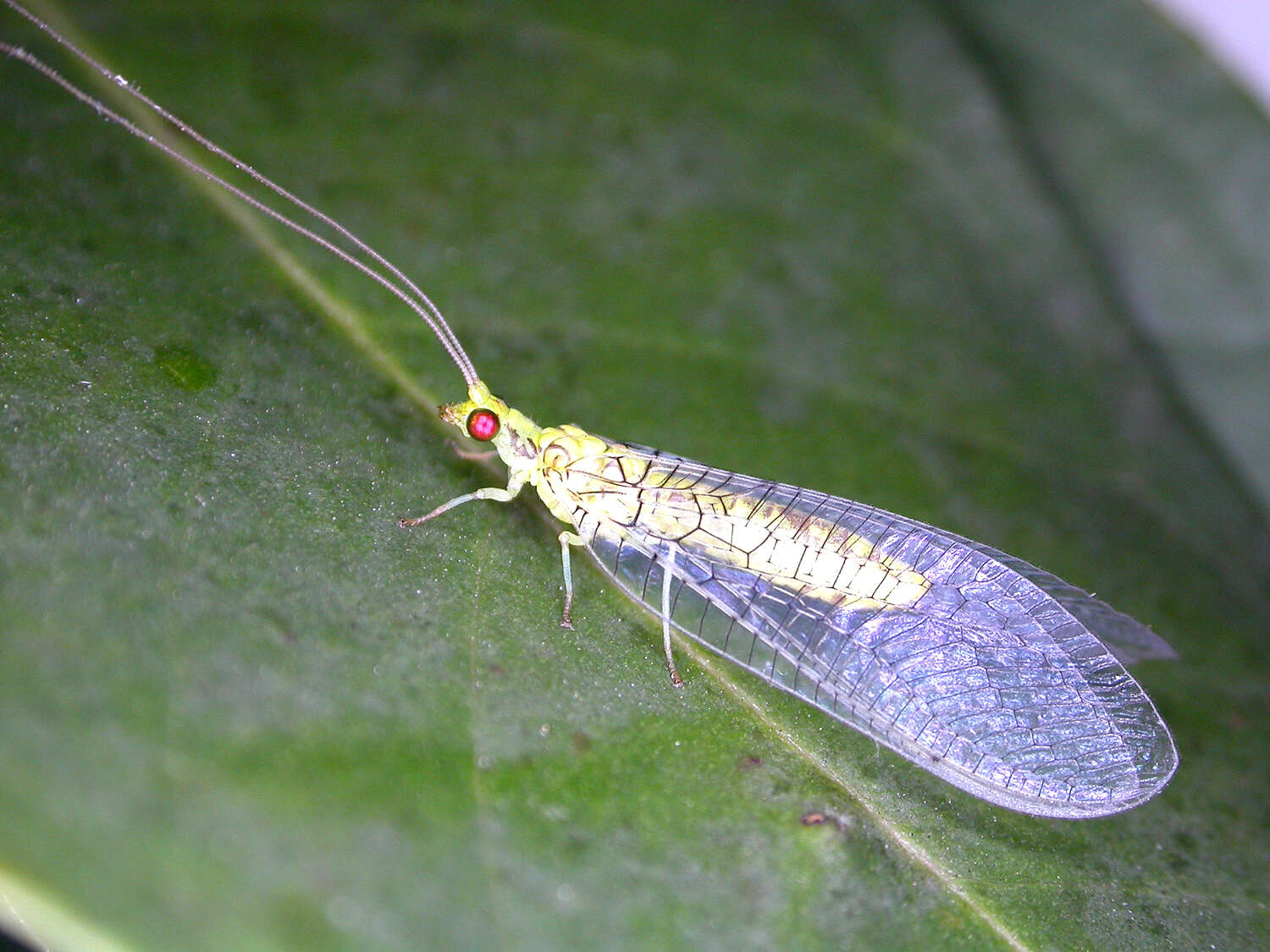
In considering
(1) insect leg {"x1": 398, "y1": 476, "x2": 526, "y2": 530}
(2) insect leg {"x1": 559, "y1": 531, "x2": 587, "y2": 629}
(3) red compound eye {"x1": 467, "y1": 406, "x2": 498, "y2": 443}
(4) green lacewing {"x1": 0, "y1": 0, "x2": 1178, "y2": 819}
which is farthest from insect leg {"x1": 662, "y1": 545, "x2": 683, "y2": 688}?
(3) red compound eye {"x1": 467, "y1": 406, "x2": 498, "y2": 443}

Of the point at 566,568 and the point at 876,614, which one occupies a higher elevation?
the point at 876,614

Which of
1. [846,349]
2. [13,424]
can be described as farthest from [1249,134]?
[13,424]

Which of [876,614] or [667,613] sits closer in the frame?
[667,613]

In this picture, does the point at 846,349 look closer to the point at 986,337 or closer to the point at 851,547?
the point at 986,337

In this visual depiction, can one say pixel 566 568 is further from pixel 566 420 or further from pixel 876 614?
pixel 876 614

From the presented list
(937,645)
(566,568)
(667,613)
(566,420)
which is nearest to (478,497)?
(566,568)

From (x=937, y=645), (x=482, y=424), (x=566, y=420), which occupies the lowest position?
(x=482, y=424)

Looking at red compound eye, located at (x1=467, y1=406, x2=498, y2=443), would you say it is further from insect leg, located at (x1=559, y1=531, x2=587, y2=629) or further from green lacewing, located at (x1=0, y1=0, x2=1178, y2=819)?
insect leg, located at (x1=559, y1=531, x2=587, y2=629)
